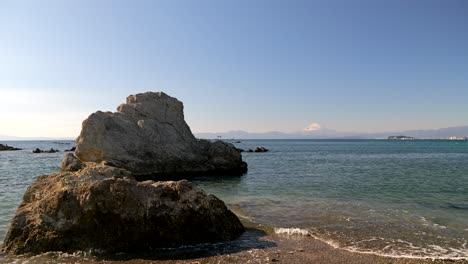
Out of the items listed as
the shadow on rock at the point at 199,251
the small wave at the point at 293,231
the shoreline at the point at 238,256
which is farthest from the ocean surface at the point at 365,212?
the shadow on rock at the point at 199,251

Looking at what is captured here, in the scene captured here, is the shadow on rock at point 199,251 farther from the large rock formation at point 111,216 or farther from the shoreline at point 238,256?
the large rock formation at point 111,216

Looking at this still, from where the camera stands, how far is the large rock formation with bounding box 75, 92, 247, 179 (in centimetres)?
3869

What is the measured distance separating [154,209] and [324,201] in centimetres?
1300

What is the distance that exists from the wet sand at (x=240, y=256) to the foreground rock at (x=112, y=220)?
53 centimetres

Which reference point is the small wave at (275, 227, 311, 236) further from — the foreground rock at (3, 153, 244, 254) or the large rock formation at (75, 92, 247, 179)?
the large rock formation at (75, 92, 247, 179)

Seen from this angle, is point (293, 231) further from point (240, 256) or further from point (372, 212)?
point (372, 212)

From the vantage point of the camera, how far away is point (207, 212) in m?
13.1

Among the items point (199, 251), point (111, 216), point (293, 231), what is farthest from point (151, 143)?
point (199, 251)

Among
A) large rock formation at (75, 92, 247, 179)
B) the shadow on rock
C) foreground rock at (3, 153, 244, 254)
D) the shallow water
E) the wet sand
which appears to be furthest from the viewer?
large rock formation at (75, 92, 247, 179)

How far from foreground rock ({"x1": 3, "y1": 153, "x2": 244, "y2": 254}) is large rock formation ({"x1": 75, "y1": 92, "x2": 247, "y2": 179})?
26.3 metres

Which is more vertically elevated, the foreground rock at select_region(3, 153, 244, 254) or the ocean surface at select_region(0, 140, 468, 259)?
the foreground rock at select_region(3, 153, 244, 254)

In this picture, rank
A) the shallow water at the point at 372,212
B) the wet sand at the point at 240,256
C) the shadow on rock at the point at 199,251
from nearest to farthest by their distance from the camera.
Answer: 1. the wet sand at the point at 240,256
2. the shadow on rock at the point at 199,251
3. the shallow water at the point at 372,212

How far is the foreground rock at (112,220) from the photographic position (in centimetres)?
1192

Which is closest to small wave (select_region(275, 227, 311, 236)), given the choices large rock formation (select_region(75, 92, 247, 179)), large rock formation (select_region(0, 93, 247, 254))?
large rock formation (select_region(0, 93, 247, 254))
